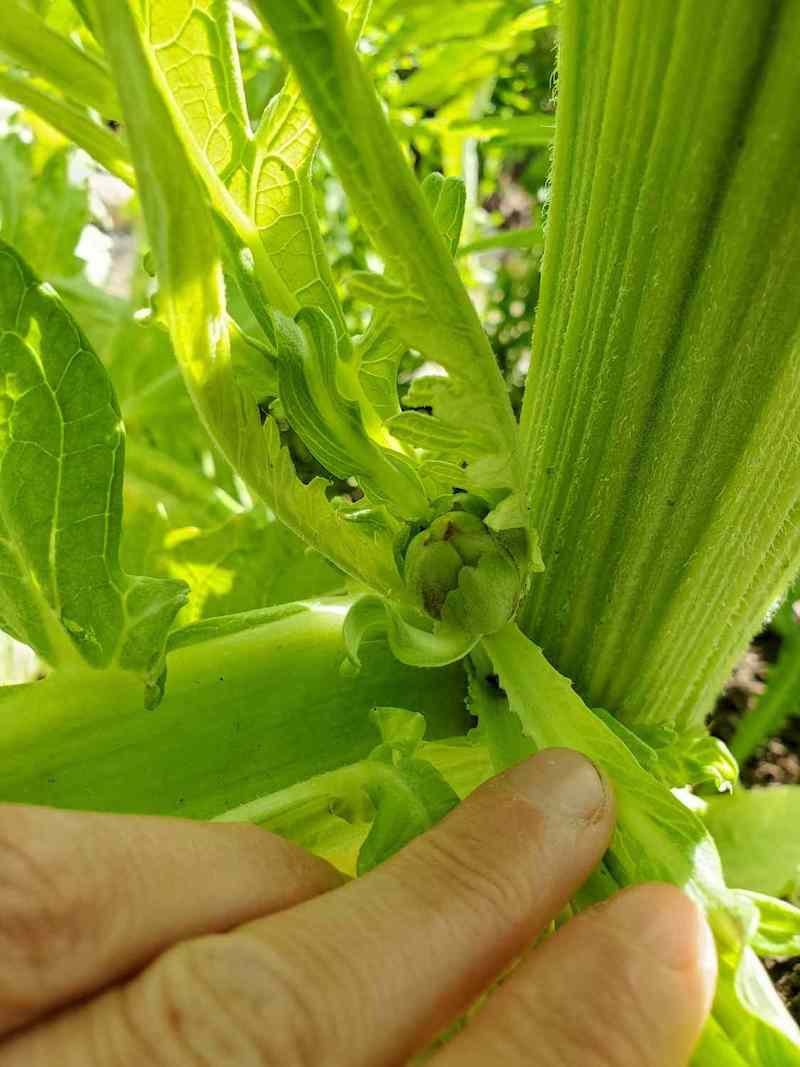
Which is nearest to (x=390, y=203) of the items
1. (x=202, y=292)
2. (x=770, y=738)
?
(x=202, y=292)

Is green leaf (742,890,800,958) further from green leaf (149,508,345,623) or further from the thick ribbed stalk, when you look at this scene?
green leaf (149,508,345,623)

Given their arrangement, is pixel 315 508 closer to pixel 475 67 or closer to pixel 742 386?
pixel 742 386

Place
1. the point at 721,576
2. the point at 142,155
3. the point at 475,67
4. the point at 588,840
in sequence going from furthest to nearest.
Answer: the point at 475,67 < the point at 721,576 < the point at 588,840 < the point at 142,155

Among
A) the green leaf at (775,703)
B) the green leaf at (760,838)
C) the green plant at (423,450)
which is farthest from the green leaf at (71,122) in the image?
the green leaf at (775,703)

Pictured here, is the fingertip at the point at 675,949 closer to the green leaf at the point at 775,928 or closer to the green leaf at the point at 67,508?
the green leaf at the point at 775,928

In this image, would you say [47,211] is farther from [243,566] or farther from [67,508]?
[67,508]

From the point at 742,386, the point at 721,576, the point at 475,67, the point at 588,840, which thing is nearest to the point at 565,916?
the point at 588,840

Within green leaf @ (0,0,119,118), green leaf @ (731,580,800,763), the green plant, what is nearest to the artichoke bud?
the green plant
